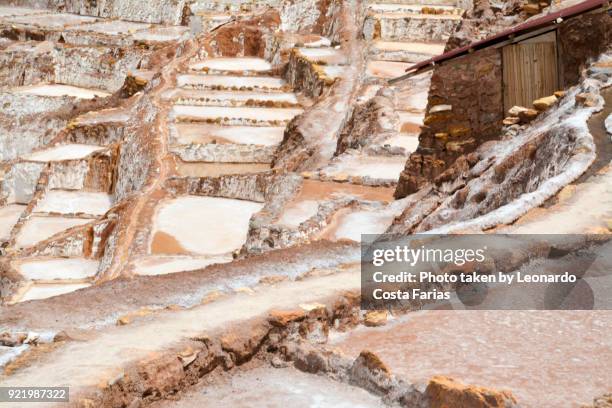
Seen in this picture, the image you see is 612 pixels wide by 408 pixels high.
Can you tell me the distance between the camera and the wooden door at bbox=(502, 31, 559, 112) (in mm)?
12430

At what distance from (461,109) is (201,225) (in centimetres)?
619

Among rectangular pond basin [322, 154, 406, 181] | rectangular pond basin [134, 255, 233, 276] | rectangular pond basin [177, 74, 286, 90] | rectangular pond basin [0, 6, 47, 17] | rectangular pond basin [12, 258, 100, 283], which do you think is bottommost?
rectangular pond basin [12, 258, 100, 283]

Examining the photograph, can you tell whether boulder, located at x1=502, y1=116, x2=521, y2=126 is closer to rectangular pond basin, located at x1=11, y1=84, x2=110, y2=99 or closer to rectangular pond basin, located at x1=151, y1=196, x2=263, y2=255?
rectangular pond basin, located at x1=151, y1=196, x2=263, y2=255

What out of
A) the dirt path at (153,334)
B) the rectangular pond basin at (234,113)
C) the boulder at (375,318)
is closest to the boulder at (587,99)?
the dirt path at (153,334)

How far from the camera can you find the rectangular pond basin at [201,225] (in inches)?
626

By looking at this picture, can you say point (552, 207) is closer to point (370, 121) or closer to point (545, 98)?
point (545, 98)

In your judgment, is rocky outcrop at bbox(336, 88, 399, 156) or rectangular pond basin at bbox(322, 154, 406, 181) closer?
rectangular pond basin at bbox(322, 154, 406, 181)

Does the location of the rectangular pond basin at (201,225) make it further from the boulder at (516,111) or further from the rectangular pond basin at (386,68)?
the rectangular pond basin at (386,68)

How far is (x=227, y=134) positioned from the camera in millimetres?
23812

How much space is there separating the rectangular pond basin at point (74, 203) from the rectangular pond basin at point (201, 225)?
4.34 m

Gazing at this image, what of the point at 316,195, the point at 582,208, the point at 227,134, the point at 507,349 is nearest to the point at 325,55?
the point at 227,134

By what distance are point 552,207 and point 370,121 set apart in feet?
40.1

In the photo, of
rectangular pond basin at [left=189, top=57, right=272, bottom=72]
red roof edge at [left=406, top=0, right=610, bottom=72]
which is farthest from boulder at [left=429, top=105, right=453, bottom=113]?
rectangular pond basin at [left=189, top=57, right=272, bottom=72]

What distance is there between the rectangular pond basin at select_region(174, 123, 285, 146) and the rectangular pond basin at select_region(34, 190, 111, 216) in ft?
8.21
